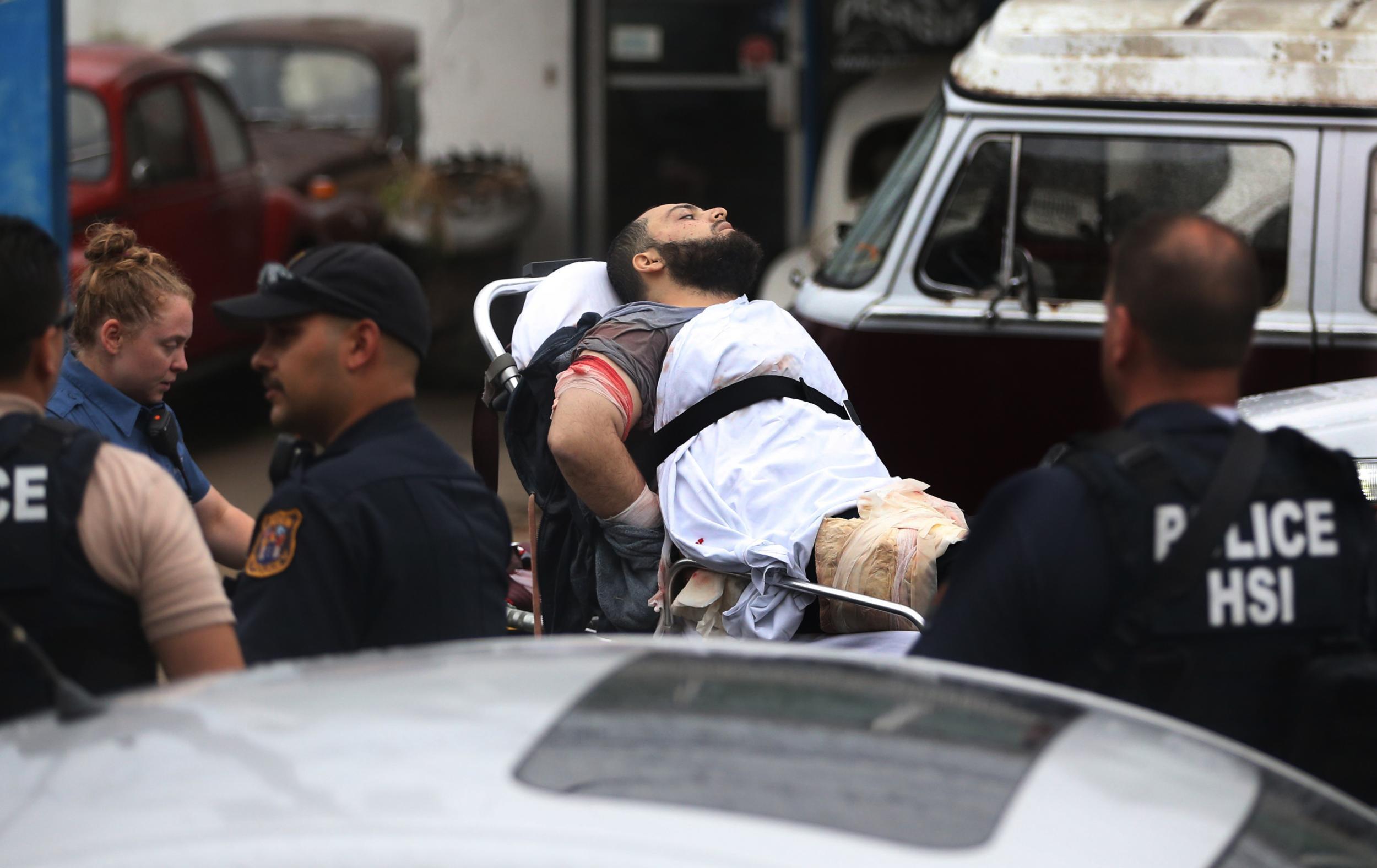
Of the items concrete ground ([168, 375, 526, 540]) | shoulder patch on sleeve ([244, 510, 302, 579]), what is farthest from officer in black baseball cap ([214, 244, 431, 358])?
concrete ground ([168, 375, 526, 540])

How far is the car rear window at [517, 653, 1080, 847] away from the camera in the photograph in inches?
59.6

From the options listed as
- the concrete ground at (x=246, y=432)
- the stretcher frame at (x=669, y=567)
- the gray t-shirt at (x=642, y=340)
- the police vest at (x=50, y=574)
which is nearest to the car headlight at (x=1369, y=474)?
the stretcher frame at (x=669, y=567)

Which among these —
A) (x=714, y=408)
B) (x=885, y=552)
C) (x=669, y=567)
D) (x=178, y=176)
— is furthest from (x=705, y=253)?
(x=178, y=176)

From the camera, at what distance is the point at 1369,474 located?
4.05m

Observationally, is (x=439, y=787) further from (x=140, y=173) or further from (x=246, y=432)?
(x=246, y=432)

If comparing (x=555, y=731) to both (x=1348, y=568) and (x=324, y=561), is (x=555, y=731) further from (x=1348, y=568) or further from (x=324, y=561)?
(x=1348, y=568)

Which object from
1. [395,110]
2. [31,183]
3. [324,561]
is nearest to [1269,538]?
[324,561]

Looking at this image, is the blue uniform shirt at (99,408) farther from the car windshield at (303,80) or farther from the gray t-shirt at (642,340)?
the car windshield at (303,80)

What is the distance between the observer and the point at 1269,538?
2.15 metres

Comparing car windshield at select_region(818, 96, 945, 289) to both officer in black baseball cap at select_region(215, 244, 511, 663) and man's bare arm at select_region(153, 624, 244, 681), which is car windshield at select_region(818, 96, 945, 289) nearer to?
officer in black baseball cap at select_region(215, 244, 511, 663)

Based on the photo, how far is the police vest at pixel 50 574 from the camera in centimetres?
219

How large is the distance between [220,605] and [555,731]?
80 centimetres

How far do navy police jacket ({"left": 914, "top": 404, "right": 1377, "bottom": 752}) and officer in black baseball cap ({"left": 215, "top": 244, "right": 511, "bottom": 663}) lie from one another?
0.72 metres

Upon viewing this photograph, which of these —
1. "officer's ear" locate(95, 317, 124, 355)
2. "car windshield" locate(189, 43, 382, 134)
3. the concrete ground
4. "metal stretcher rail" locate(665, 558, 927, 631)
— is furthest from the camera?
"car windshield" locate(189, 43, 382, 134)
